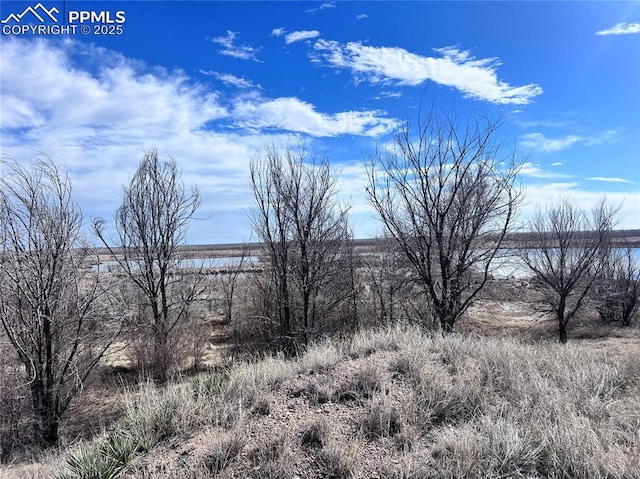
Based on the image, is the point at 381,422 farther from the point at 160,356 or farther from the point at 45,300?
the point at 160,356

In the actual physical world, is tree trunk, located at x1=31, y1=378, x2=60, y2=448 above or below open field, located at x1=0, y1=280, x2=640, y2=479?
below

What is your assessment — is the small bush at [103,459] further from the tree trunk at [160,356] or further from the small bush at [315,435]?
the tree trunk at [160,356]

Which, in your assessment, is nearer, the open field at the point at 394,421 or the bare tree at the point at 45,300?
the open field at the point at 394,421

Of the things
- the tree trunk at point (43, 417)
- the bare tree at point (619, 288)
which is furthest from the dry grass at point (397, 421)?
the bare tree at point (619, 288)

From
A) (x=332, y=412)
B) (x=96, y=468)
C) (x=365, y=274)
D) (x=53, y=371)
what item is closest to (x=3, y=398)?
(x=53, y=371)

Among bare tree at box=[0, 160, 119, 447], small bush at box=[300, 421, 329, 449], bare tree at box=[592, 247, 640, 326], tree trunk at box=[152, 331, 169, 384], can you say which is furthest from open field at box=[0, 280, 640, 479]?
bare tree at box=[592, 247, 640, 326]

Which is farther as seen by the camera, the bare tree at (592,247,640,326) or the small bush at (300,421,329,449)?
the bare tree at (592,247,640,326)

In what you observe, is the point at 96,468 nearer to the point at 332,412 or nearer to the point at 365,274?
the point at 332,412

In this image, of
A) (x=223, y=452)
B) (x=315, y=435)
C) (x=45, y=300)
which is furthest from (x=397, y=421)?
(x=45, y=300)

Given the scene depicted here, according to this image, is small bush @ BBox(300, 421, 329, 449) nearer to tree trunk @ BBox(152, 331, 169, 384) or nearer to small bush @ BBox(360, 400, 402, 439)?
small bush @ BBox(360, 400, 402, 439)

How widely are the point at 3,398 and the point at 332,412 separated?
8.64m

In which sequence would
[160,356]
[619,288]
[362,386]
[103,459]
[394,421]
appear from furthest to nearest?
[619,288]
[160,356]
[362,386]
[394,421]
[103,459]

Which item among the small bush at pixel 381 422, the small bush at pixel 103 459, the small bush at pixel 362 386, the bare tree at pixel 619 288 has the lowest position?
the bare tree at pixel 619 288

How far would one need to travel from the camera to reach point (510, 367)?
5188 mm
